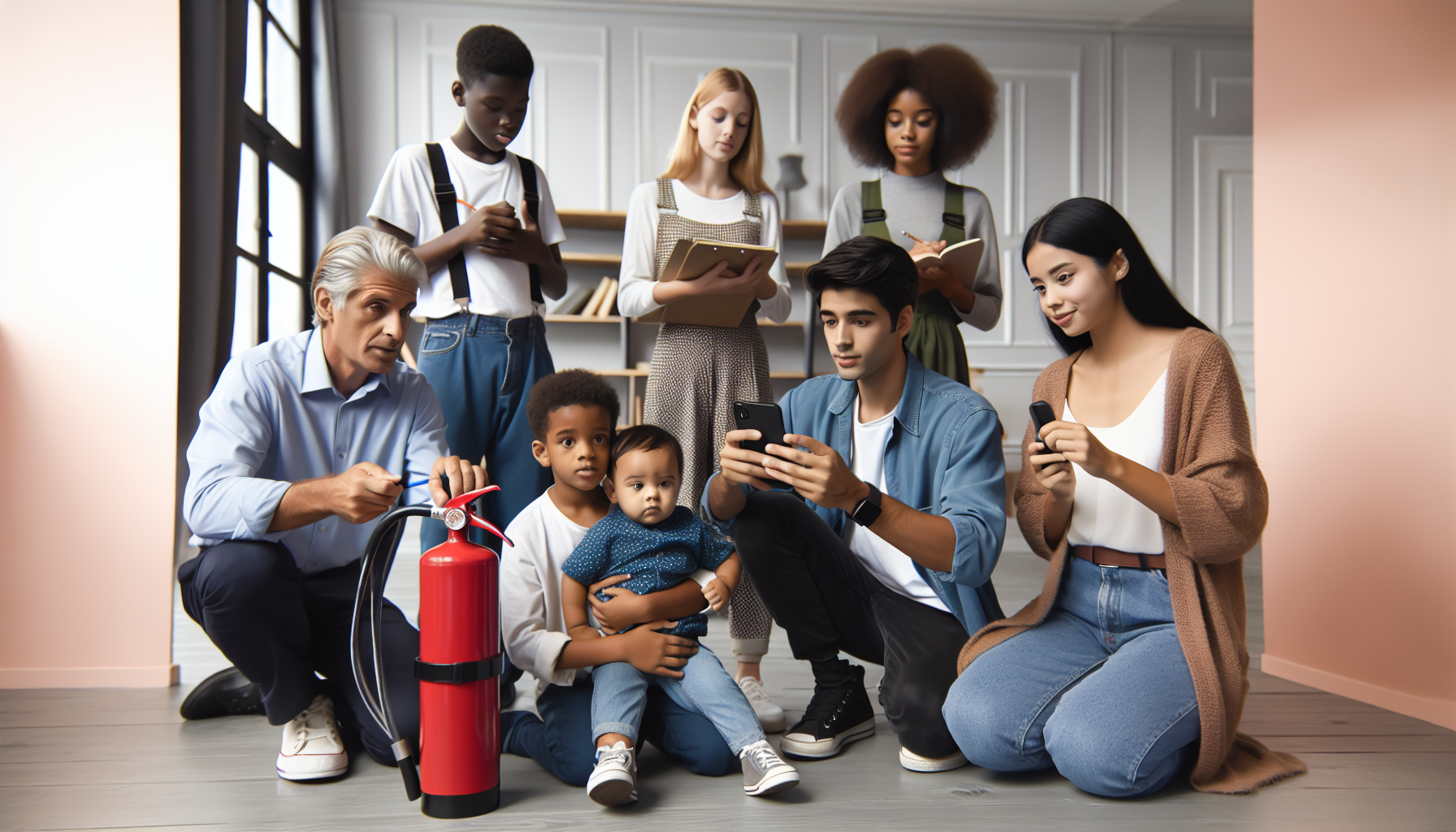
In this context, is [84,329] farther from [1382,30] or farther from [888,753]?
[1382,30]

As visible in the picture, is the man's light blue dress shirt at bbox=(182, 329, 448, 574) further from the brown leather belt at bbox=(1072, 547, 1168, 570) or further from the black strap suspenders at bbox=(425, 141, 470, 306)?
the brown leather belt at bbox=(1072, 547, 1168, 570)

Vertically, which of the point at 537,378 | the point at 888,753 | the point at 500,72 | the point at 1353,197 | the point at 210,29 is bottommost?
the point at 888,753

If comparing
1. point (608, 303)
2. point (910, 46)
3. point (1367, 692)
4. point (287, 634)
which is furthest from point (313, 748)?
point (910, 46)

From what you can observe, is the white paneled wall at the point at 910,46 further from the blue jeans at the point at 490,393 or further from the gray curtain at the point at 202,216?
the blue jeans at the point at 490,393

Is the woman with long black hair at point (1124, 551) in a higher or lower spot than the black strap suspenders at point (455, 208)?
lower

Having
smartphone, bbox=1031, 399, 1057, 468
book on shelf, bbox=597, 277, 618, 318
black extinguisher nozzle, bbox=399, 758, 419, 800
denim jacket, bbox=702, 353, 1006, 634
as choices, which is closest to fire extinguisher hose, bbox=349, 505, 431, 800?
black extinguisher nozzle, bbox=399, 758, 419, 800

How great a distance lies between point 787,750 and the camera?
174 cm

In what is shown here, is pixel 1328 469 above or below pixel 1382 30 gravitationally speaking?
below

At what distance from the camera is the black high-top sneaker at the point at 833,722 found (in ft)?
5.62

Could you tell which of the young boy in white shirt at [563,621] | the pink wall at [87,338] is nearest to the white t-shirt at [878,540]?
the young boy in white shirt at [563,621]

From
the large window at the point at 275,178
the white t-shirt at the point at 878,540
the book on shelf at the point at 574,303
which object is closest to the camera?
the white t-shirt at the point at 878,540

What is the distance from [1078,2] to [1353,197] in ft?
12.4

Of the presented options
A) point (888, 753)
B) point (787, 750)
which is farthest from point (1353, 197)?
point (787, 750)

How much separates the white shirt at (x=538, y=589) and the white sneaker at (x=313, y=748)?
343mm
